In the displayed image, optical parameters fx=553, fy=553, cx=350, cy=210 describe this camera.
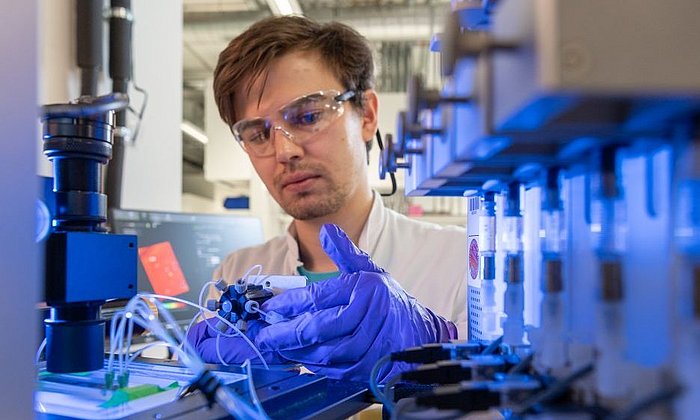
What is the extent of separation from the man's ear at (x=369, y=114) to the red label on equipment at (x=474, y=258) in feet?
2.87

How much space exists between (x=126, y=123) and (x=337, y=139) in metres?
1.00

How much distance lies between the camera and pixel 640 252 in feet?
1.34

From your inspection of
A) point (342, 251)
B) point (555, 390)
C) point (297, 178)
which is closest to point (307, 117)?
point (297, 178)

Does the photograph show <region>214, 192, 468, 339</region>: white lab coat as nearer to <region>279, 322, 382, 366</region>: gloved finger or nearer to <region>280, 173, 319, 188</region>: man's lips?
<region>280, 173, 319, 188</region>: man's lips

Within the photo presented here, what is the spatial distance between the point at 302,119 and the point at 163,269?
39.6 inches

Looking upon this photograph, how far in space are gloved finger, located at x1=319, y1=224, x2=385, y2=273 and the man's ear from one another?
0.87 m

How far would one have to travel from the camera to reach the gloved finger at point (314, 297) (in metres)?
0.79

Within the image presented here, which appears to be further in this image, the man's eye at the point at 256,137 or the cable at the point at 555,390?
the man's eye at the point at 256,137

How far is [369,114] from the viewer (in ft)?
5.47

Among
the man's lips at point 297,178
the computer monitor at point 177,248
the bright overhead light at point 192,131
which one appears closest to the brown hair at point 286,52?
the man's lips at point 297,178

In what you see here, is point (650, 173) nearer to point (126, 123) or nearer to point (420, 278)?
point (420, 278)

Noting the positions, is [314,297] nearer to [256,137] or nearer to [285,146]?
[285,146]

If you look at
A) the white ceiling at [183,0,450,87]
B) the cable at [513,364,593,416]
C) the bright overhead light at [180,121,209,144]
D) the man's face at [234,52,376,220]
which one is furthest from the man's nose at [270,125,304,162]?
the bright overhead light at [180,121,209,144]

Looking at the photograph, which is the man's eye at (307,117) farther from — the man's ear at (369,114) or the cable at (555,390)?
the cable at (555,390)
